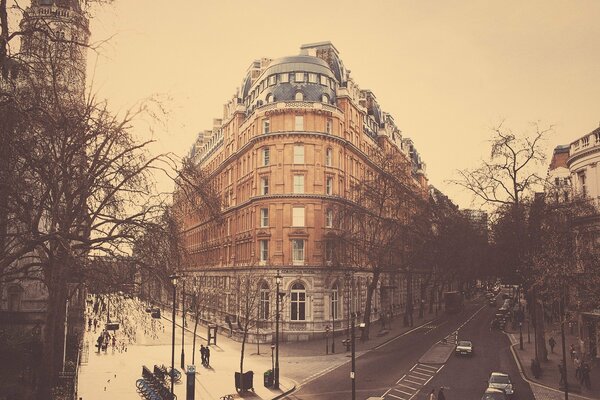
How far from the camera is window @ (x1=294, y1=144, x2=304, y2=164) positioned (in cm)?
5956

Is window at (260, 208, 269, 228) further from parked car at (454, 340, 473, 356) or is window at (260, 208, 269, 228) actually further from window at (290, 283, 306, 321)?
parked car at (454, 340, 473, 356)

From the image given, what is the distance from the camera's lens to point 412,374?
1443 inches

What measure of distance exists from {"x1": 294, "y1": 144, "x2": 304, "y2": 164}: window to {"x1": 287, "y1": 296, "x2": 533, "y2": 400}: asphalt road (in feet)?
70.7

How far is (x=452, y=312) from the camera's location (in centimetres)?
8631

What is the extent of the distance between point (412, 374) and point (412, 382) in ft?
8.76

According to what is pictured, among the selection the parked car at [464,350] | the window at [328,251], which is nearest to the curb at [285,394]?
the parked car at [464,350]

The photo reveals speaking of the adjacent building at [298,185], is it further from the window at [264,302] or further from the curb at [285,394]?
the curb at [285,394]

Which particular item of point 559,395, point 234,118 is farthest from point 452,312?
point 559,395

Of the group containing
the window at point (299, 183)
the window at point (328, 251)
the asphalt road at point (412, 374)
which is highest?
the window at point (299, 183)

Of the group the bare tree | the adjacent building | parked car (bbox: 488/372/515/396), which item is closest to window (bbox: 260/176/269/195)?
the adjacent building

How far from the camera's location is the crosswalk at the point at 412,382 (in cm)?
3055

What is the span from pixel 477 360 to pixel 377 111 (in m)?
51.8

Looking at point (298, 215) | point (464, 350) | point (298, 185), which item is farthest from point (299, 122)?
point (464, 350)

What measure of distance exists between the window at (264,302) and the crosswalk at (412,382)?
2104cm
